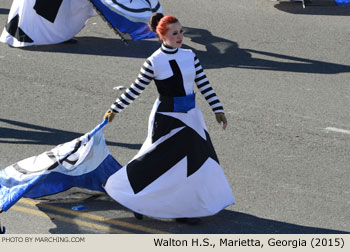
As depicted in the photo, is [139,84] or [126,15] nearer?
[139,84]

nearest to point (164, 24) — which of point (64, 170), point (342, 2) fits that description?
point (64, 170)

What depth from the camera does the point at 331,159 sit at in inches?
352

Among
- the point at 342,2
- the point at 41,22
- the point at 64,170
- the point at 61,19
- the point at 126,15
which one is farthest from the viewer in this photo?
the point at 342,2

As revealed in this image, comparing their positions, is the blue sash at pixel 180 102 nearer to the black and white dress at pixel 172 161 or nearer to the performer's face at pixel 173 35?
the black and white dress at pixel 172 161

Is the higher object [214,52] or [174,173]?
[214,52]

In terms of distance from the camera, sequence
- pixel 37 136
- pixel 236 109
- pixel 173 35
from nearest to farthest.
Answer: pixel 173 35, pixel 37 136, pixel 236 109

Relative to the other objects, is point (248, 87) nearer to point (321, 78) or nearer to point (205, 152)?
point (321, 78)

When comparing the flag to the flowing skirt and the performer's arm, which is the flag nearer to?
the performer's arm

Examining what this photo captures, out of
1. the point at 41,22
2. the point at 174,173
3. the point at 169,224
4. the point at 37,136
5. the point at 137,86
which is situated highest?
the point at 41,22

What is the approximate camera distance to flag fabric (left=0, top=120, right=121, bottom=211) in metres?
7.83

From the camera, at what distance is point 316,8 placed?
592 inches

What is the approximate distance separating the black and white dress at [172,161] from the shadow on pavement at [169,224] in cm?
13

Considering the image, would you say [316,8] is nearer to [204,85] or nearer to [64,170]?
[204,85]

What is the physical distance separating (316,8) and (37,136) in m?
7.23
